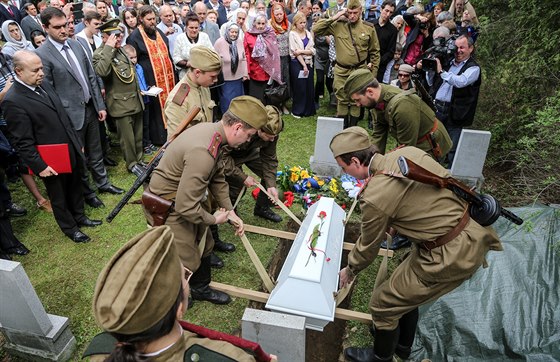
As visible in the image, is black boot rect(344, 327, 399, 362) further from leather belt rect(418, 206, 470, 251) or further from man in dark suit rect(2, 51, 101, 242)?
man in dark suit rect(2, 51, 101, 242)

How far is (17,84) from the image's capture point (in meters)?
3.68

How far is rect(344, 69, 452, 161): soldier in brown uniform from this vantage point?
3859 mm

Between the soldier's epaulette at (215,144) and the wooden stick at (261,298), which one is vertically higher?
the soldier's epaulette at (215,144)

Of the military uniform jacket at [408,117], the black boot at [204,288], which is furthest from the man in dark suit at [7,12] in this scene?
the military uniform jacket at [408,117]

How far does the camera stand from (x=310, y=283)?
3.03 meters

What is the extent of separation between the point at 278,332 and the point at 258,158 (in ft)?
7.25

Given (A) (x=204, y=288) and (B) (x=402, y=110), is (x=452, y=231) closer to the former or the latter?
(B) (x=402, y=110)

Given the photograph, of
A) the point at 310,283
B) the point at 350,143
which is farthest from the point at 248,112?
the point at 310,283

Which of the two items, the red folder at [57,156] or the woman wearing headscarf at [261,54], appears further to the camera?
the woman wearing headscarf at [261,54]

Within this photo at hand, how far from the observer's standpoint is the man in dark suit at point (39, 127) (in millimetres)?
3633

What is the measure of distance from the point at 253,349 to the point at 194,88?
9.47 ft

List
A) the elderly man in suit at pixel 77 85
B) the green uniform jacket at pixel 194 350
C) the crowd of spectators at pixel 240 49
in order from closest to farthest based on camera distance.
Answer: the green uniform jacket at pixel 194 350, the elderly man in suit at pixel 77 85, the crowd of spectators at pixel 240 49

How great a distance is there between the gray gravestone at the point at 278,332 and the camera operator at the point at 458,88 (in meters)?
3.84

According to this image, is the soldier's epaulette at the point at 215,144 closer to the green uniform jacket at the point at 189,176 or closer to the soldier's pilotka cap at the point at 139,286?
the green uniform jacket at the point at 189,176
